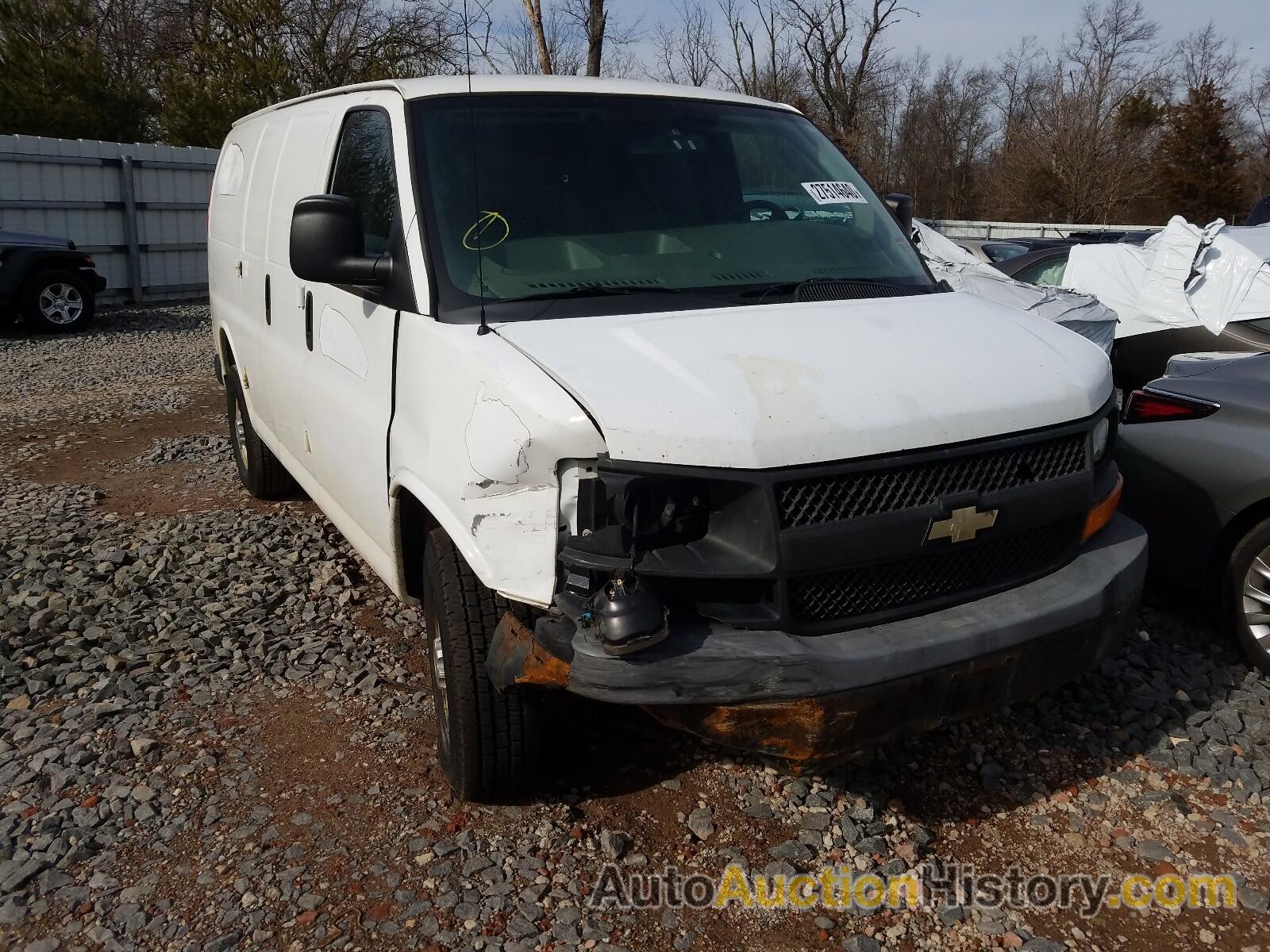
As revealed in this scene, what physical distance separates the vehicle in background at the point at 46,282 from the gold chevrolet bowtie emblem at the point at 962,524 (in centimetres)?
1361

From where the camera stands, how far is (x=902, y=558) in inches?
110

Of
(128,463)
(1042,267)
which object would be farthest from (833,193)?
(1042,267)

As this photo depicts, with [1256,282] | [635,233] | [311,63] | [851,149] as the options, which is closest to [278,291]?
[635,233]

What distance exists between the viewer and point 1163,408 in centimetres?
459

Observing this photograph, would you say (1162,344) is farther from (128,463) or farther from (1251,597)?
(128,463)

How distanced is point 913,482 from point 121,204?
53.6 ft

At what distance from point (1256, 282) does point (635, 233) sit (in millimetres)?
6136

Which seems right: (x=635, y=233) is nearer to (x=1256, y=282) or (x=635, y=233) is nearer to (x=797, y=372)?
(x=797, y=372)

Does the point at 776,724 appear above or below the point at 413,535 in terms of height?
below

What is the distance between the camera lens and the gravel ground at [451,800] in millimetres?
2848

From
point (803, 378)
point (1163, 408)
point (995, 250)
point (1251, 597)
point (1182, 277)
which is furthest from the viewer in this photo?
point (995, 250)

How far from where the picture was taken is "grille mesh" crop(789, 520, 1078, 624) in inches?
108

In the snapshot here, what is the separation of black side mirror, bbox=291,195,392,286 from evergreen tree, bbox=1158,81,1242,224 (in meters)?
38.8

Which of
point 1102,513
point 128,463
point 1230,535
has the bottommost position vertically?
point 128,463
